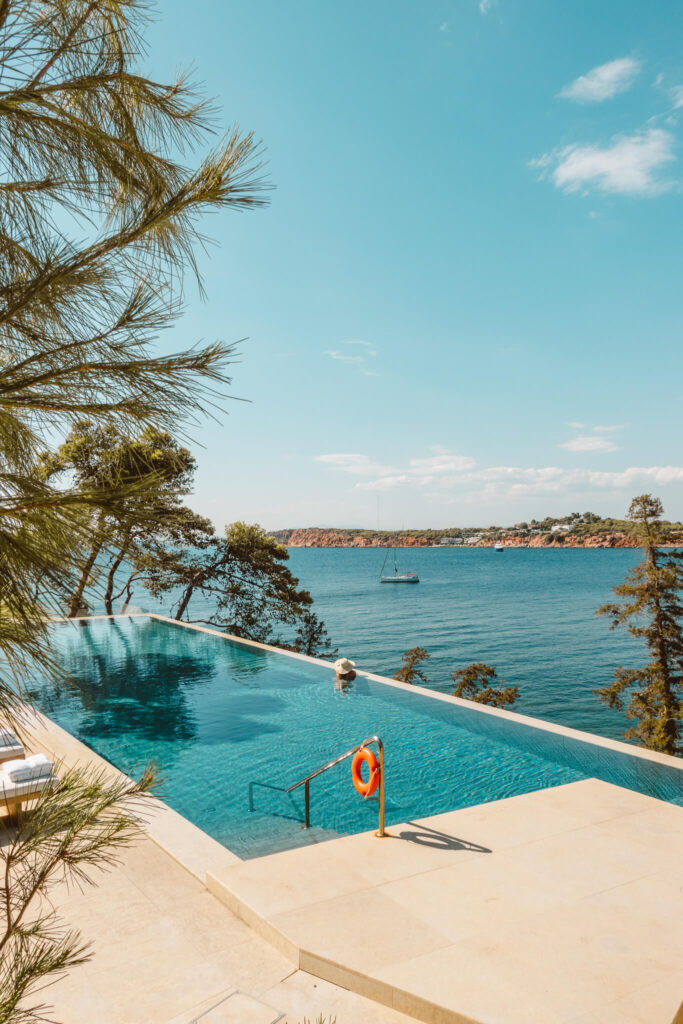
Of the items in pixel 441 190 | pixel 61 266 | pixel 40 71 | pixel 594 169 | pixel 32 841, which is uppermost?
pixel 441 190

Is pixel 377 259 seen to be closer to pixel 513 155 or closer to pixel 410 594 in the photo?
pixel 513 155

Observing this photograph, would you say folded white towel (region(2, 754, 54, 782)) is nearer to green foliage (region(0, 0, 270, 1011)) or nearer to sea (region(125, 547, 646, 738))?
green foliage (region(0, 0, 270, 1011))

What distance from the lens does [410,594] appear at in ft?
172

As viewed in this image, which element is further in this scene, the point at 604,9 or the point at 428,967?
the point at 604,9

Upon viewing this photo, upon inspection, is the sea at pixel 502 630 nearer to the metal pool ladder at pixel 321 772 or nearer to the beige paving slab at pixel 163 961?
the metal pool ladder at pixel 321 772

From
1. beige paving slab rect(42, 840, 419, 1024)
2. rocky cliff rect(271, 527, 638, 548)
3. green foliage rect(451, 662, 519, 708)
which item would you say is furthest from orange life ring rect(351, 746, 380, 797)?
rocky cliff rect(271, 527, 638, 548)

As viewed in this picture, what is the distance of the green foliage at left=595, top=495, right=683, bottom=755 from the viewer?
44.4 ft

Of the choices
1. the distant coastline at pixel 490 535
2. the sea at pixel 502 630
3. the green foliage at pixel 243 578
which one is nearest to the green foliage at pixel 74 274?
the green foliage at pixel 243 578

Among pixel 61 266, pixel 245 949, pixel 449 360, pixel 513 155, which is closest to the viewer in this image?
pixel 61 266

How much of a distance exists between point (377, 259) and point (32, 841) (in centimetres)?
1420

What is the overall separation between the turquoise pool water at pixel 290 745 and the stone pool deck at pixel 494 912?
1.46 m

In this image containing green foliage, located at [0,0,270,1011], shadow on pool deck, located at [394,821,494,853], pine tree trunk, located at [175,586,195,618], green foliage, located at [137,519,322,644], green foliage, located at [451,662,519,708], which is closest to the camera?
green foliage, located at [0,0,270,1011]

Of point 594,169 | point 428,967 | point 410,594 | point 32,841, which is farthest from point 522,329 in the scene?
point 410,594

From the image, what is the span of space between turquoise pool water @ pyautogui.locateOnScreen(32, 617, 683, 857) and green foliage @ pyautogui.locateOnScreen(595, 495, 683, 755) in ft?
22.3
